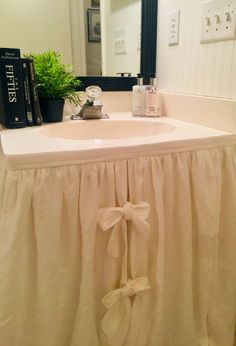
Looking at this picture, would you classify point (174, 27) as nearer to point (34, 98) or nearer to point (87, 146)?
point (34, 98)

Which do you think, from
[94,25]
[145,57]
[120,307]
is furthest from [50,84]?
[120,307]

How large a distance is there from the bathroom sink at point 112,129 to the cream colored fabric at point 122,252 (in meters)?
0.30

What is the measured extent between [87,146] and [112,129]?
1.33 feet

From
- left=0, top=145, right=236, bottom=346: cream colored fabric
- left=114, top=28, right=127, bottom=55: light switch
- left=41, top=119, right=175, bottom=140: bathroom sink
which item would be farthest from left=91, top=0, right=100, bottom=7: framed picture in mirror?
left=0, top=145, right=236, bottom=346: cream colored fabric

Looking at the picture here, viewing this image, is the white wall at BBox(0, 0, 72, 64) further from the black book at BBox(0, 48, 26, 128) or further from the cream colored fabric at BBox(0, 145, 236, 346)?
the cream colored fabric at BBox(0, 145, 236, 346)

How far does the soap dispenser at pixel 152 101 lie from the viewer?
39.1 inches

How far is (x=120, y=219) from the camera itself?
0.58 metres

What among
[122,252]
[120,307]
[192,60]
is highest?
[192,60]

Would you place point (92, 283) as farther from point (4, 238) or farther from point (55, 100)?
point (55, 100)

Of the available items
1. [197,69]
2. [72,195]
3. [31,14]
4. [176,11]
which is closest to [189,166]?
[72,195]

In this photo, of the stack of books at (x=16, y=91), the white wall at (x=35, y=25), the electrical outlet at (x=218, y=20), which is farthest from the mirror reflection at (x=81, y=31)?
the electrical outlet at (x=218, y=20)

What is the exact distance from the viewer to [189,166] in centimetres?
65

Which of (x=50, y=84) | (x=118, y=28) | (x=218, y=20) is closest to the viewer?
(x=218, y=20)

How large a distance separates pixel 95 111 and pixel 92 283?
0.61m
